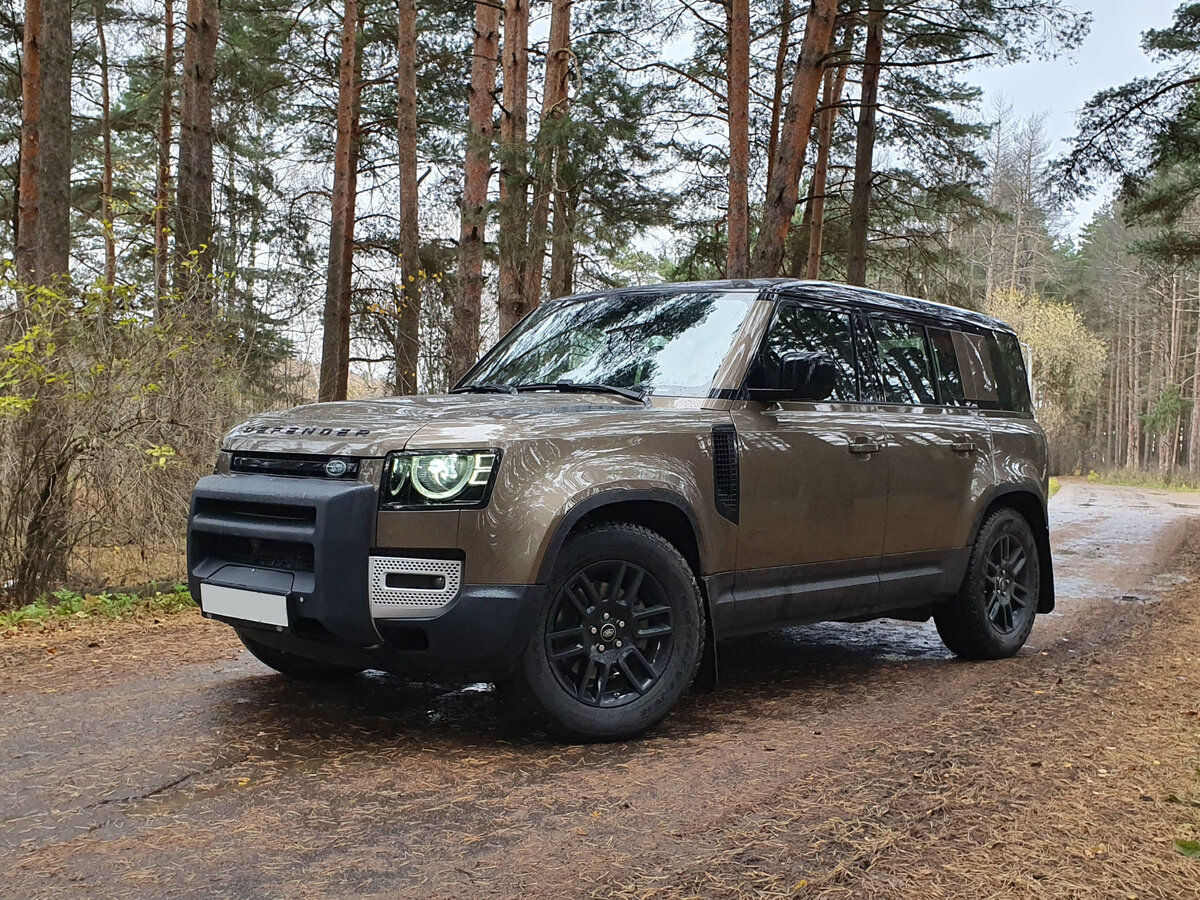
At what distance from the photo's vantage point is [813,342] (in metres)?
5.55

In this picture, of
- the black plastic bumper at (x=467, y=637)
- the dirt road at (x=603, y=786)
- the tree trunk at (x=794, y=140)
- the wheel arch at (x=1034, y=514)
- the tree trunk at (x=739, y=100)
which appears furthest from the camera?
the tree trunk at (x=739, y=100)

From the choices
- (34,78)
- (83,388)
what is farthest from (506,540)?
(34,78)

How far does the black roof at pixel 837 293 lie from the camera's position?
18.1 feet

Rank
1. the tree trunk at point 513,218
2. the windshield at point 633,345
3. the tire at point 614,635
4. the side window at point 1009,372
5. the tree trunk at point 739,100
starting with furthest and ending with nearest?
the tree trunk at point 739,100 → the tree trunk at point 513,218 → the side window at point 1009,372 → the windshield at point 633,345 → the tire at point 614,635

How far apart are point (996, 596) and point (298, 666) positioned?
4.22m

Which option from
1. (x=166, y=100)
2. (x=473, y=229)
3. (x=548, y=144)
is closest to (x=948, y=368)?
(x=548, y=144)

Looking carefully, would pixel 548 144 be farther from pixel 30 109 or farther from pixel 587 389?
pixel 30 109

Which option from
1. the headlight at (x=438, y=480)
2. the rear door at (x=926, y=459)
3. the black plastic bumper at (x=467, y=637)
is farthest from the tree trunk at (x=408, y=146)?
the black plastic bumper at (x=467, y=637)

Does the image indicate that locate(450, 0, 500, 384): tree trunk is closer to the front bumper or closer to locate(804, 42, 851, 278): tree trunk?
the front bumper

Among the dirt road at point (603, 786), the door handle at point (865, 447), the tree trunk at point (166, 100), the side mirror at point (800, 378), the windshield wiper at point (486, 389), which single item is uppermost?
the tree trunk at point (166, 100)

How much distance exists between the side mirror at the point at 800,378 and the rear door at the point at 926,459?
0.94 m

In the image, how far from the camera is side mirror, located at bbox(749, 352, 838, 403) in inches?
192

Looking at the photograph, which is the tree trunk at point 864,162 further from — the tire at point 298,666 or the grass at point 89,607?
the tire at point 298,666

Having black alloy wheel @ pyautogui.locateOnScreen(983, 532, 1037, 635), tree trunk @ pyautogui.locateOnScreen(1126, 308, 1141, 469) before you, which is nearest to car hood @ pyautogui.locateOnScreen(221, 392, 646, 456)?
black alloy wheel @ pyautogui.locateOnScreen(983, 532, 1037, 635)
